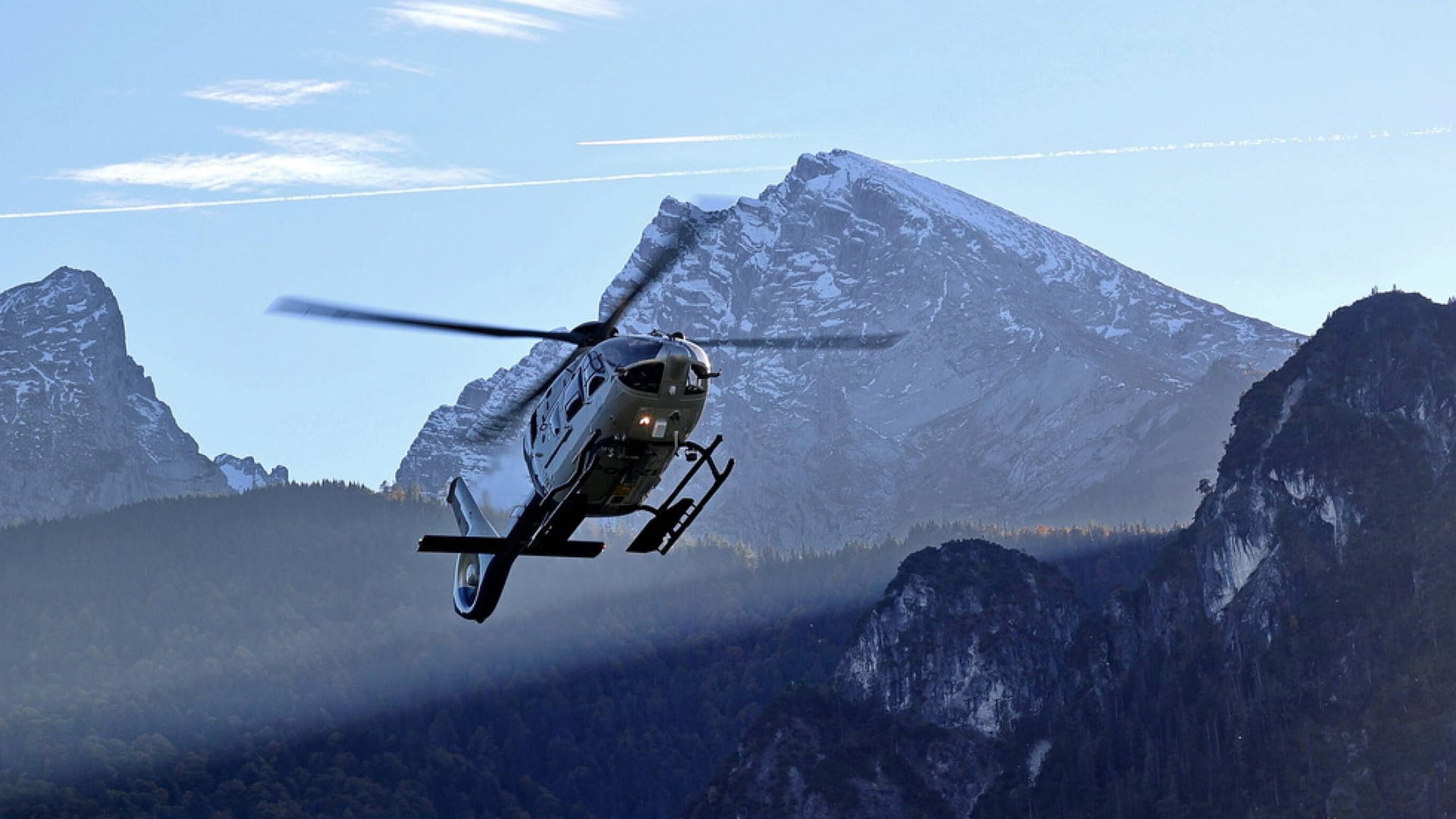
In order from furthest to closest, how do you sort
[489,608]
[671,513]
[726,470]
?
1. [489,608]
2. [671,513]
3. [726,470]

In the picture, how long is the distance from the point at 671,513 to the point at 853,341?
809 centimetres

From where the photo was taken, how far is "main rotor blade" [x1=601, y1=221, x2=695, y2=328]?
74375 millimetres

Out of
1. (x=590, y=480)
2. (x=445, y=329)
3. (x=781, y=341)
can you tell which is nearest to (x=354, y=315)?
(x=445, y=329)

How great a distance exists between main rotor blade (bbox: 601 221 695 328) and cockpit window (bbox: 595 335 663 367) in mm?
1885

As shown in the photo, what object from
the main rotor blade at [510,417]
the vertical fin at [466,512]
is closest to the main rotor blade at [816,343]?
the main rotor blade at [510,417]

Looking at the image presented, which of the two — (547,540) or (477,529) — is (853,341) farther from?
(477,529)

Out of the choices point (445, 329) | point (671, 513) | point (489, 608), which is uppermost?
point (445, 329)

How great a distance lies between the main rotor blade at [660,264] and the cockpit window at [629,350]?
188 centimetres

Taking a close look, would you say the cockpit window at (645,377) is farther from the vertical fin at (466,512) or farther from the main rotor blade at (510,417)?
the vertical fin at (466,512)

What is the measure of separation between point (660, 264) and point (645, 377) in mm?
5168

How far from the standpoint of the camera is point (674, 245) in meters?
74.9

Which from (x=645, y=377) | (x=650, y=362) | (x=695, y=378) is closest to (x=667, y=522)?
(x=695, y=378)

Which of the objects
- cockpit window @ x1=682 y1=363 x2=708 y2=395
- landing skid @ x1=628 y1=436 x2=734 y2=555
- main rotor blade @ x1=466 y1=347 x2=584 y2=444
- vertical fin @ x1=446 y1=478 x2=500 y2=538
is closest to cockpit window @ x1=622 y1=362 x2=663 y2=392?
cockpit window @ x1=682 y1=363 x2=708 y2=395

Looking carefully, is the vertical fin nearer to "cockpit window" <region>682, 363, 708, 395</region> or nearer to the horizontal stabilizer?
the horizontal stabilizer
